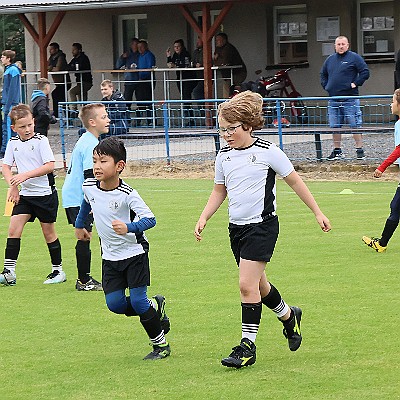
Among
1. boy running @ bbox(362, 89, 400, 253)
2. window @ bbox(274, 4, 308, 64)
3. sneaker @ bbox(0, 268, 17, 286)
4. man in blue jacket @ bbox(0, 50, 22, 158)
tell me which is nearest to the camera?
sneaker @ bbox(0, 268, 17, 286)

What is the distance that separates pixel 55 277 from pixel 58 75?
19771 mm

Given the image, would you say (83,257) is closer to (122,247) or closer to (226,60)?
(122,247)

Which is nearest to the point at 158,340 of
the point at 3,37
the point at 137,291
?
the point at 137,291

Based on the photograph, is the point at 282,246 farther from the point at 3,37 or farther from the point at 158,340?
the point at 3,37

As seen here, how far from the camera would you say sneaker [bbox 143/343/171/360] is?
22.7ft

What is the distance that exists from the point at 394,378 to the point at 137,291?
1.70m

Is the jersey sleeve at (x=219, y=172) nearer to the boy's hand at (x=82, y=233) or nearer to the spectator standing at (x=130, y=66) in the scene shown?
the boy's hand at (x=82, y=233)

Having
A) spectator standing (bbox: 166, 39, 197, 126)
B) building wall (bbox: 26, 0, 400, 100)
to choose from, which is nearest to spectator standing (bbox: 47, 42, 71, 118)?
building wall (bbox: 26, 0, 400, 100)

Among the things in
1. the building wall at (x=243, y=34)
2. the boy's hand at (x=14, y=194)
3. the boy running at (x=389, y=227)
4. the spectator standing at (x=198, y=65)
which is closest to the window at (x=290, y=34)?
the building wall at (x=243, y=34)

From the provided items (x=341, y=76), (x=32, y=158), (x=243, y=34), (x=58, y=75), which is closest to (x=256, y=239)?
(x=32, y=158)

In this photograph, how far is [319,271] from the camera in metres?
9.86

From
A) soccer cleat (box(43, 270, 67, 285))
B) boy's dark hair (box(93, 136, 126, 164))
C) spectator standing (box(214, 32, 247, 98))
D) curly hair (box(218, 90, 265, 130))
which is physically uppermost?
spectator standing (box(214, 32, 247, 98))

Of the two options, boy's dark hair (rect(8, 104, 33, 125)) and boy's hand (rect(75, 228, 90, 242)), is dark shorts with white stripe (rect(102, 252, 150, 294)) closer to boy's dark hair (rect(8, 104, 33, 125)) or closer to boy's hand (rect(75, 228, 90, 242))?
boy's hand (rect(75, 228, 90, 242))

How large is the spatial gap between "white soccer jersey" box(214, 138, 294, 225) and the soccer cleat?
352 centimetres
